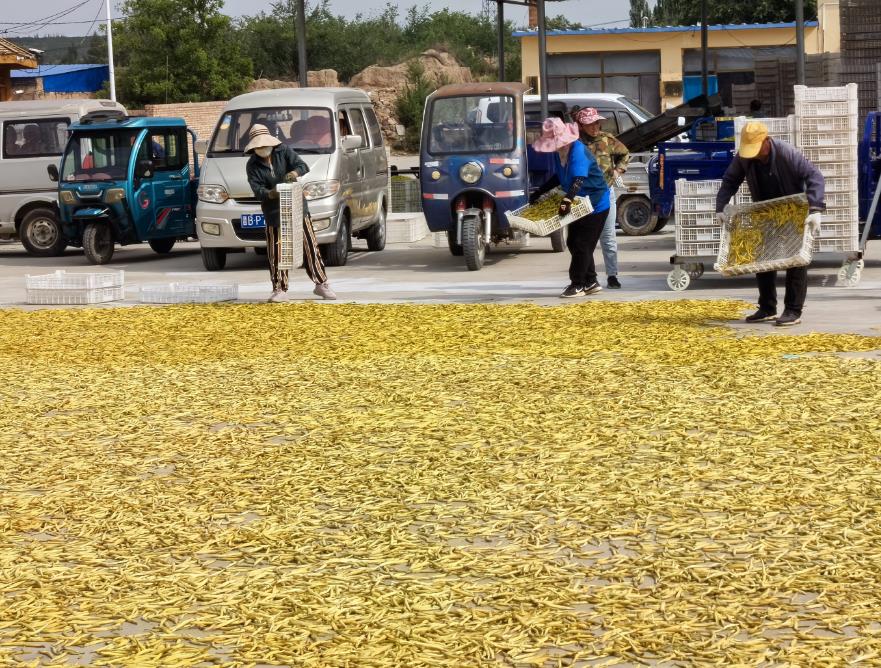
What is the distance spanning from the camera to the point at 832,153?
15328 mm

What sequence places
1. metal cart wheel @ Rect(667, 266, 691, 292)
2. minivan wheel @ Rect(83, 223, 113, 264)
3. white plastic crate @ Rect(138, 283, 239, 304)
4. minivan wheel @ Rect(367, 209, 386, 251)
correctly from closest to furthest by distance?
metal cart wheel @ Rect(667, 266, 691, 292) < white plastic crate @ Rect(138, 283, 239, 304) < minivan wheel @ Rect(83, 223, 113, 264) < minivan wheel @ Rect(367, 209, 386, 251)

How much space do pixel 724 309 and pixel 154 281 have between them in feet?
29.5

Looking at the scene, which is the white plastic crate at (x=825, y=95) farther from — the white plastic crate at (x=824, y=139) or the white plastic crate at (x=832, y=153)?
the white plastic crate at (x=832, y=153)

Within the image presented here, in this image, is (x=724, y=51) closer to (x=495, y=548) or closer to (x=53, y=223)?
(x=53, y=223)

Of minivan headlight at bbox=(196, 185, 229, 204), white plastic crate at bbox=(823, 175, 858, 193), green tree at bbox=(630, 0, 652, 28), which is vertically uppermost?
green tree at bbox=(630, 0, 652, 28)

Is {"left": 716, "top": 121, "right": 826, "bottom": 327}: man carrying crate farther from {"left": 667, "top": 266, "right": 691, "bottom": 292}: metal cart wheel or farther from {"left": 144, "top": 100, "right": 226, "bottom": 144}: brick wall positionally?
{"left": 144, "top": 100, "right": 226, "bottom": 144}: brick wall

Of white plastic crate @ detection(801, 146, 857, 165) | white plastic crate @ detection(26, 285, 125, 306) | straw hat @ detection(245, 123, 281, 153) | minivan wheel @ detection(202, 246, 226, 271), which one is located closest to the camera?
straw hat @ detection(245, 123, 281, 153)

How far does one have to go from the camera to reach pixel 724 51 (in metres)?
50.0

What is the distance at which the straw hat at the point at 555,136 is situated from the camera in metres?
14.4

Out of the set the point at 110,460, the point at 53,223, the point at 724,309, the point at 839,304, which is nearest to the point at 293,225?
the point at 724,309

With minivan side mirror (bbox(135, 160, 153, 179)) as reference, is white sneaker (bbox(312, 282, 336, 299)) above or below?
below

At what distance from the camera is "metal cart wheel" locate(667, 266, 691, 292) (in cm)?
1539

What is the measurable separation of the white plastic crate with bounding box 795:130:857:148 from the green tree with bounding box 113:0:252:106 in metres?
51.8

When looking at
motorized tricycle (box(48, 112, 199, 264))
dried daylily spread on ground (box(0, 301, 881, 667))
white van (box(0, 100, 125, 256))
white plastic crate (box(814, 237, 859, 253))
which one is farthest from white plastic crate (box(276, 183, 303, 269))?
white van (box(0, 100, 125, 256))
